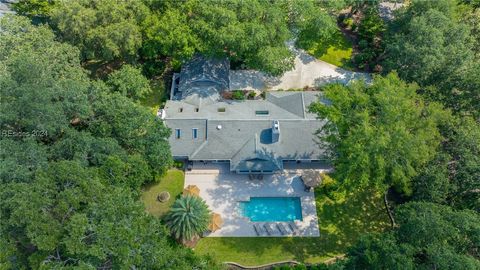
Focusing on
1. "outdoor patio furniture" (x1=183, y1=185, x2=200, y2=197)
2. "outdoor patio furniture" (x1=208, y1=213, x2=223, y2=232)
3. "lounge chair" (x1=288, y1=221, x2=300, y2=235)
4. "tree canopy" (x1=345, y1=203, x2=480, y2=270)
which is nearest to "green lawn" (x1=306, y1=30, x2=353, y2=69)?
"lounge chair" (x1=288, y1=221, x2=300, y2=235)

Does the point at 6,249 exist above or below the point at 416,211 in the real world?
below

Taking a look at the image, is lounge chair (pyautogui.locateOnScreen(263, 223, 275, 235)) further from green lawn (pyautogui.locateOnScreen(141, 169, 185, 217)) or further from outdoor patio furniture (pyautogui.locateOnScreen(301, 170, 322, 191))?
green lawn (pyautogui.locateOnScreen(141, 169, 185, 217))

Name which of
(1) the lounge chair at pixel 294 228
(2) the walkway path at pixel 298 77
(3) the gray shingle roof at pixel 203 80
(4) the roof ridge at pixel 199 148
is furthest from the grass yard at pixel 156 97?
(1) the lounge chair at pixel 294 228

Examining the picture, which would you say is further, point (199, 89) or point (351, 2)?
point (351, 2)

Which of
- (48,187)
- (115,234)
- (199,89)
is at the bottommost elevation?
(115,234)

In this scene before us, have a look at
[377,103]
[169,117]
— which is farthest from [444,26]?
[169,117]

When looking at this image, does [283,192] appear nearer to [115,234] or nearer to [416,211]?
[416,211]

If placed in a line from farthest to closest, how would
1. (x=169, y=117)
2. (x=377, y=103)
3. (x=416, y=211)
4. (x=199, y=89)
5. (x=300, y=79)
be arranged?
(x=300, y=79)
(x=199, y=89)
(x=169, y=117)
(x=377, y=103)
(x=416, y=211)

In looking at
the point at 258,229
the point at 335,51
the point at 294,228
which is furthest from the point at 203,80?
the point at 294,228
